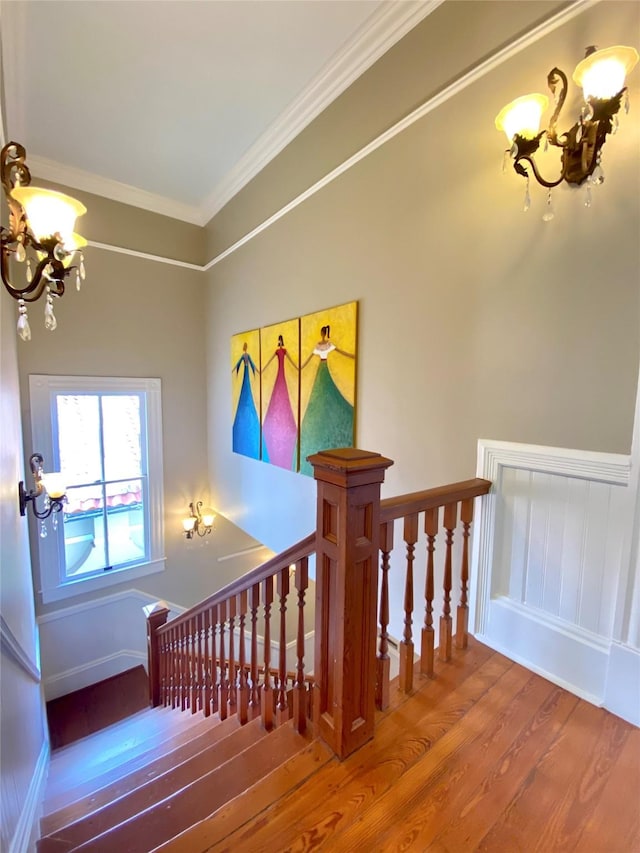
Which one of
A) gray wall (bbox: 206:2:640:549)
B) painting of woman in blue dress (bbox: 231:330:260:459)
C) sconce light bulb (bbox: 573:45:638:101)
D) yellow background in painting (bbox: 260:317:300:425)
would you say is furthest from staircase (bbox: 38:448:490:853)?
painting of woman in blue dress (bbox: 231:330:260:459)

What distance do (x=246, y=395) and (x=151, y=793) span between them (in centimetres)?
278

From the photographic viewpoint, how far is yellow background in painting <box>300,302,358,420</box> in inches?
91.6

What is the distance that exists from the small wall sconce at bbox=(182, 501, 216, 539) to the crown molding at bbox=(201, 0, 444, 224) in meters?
3.54

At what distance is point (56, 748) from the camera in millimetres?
3225

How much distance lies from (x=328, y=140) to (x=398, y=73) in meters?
0.62

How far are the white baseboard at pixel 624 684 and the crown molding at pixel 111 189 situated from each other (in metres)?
4.91

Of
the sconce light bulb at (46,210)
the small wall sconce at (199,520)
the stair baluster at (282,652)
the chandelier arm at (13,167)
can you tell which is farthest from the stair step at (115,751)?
the chandelier arm at (13,167)

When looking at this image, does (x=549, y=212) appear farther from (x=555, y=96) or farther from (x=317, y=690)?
(x=317, y=690)

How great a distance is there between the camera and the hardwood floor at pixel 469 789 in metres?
0.94

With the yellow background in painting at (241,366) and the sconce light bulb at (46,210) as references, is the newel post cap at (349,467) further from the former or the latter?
the yellow background in painting at (241,366)

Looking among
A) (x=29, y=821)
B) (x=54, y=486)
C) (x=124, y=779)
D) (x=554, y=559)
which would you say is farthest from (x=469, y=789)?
(x=54, y=486)

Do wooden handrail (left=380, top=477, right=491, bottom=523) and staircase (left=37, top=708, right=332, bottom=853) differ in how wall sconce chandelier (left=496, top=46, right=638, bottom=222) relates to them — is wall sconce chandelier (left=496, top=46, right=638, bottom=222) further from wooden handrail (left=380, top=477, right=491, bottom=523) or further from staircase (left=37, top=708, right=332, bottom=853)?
staircase (left=37, top=708, right=332, bottom=853)

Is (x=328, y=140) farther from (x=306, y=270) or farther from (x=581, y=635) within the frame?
(x=581, y=635)

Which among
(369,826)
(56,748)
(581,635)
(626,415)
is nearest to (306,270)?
(626,415)
